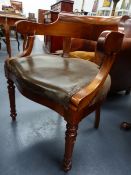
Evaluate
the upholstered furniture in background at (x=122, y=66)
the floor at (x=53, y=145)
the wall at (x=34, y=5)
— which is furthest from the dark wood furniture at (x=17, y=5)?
the floor at (x=53, y=145)

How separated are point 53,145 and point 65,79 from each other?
20.3 inches

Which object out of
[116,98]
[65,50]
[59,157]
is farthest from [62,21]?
[116,98]

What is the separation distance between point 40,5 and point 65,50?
25.7ft

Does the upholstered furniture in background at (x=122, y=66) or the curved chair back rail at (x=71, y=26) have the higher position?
the curved chair back rail at (x=71, y=26)

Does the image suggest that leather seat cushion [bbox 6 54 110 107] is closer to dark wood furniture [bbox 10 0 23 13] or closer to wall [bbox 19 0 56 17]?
dark wood furniture [bbox 10 0 23 13]

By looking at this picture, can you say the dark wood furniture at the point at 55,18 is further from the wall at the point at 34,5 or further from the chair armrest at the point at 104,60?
the wall at the point at 34,5

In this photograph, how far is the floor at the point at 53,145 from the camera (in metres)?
0.92

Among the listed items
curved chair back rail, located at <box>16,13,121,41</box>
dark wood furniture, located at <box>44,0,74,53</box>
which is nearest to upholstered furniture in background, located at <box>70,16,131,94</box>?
curved chair back rail, located at <box>16,13,121,41</box>

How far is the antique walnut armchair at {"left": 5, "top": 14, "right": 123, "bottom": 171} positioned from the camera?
64 cm

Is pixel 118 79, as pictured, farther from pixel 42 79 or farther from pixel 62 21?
pixel 42 79

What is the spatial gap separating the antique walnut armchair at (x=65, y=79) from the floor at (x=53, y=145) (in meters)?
0.15

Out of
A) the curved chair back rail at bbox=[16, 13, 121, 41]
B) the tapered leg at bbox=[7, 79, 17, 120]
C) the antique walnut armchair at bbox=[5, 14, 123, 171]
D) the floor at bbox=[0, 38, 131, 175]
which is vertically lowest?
the floor at bbox=[0, 38, 131, 175]

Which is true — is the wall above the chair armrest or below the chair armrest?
above

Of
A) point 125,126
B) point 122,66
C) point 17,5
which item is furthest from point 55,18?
point 17,5
